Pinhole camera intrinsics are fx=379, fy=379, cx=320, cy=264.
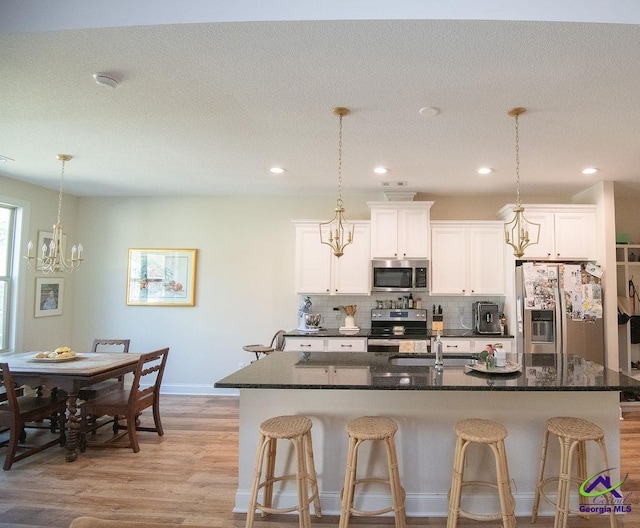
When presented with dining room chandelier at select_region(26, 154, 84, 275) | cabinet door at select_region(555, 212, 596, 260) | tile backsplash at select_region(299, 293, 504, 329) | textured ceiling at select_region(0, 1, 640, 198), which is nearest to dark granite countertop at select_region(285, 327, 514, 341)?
tile backsplash at select_region(299, 293, 504, 329)

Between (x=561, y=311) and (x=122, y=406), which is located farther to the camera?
(x=561, y=311)

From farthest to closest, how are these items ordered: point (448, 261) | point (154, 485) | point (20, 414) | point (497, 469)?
point (448, 261)
point (20, 414)
point (154, 485)
point (497, 469)

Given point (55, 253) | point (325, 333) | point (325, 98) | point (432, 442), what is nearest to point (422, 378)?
point (432, 442)

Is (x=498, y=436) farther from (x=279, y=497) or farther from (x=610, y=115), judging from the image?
(x=610, y=115)

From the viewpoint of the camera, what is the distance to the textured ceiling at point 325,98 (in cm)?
186

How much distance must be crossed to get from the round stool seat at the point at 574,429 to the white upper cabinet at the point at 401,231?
2603mm

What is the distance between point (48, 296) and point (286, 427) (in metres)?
4.41

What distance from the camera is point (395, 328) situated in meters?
4.75

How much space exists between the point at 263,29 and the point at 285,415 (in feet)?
7.33

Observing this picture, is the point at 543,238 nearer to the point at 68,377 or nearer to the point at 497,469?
the point at 497,469

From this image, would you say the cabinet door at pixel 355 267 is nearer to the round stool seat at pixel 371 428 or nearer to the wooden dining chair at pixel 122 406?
the wooden dining chair at pixel 122 406

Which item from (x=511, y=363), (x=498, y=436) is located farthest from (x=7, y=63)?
(x=511, y=363)

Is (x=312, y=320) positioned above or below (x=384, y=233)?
below

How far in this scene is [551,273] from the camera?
14.1 feet
